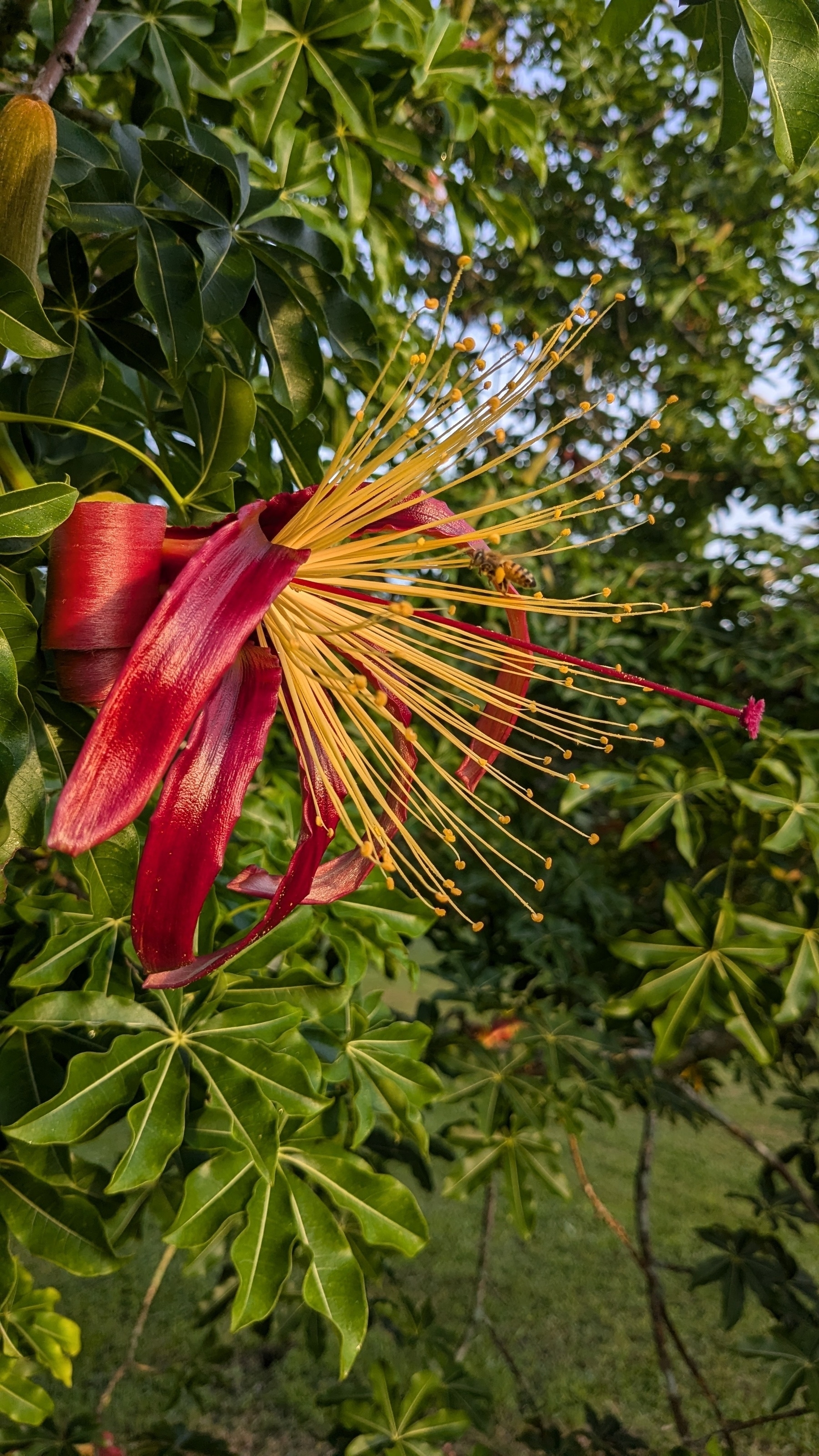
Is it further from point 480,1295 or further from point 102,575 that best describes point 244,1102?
point 480,1295

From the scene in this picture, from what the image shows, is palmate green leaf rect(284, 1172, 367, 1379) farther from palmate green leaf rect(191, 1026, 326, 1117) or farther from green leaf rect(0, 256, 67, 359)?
green leaf rect(0, 256, 67, 359)

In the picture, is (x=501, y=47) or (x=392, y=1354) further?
(x=392, y=1354)

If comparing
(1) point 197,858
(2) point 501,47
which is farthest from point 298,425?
(2) point 501,47

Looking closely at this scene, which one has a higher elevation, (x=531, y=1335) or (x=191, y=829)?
(x=191, y=829)

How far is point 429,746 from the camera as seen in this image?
1658mm

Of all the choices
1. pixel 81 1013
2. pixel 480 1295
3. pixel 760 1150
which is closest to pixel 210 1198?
pixel 81 1013

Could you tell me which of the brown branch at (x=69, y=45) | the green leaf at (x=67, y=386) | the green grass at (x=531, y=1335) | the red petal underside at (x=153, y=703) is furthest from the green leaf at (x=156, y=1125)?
the green grass at (x=531, y=1335)

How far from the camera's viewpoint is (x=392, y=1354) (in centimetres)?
330

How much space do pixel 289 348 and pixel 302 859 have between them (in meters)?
0.47

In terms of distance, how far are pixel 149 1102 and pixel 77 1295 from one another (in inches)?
126

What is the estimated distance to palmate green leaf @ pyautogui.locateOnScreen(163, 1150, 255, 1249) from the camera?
88cm

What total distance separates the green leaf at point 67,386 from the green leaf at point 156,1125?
57cm

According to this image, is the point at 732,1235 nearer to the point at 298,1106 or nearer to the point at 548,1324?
the point at 298,1106

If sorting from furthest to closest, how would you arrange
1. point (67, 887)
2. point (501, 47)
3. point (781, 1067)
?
point (501, 47) → point (781, 1067) → point (67, 887)
